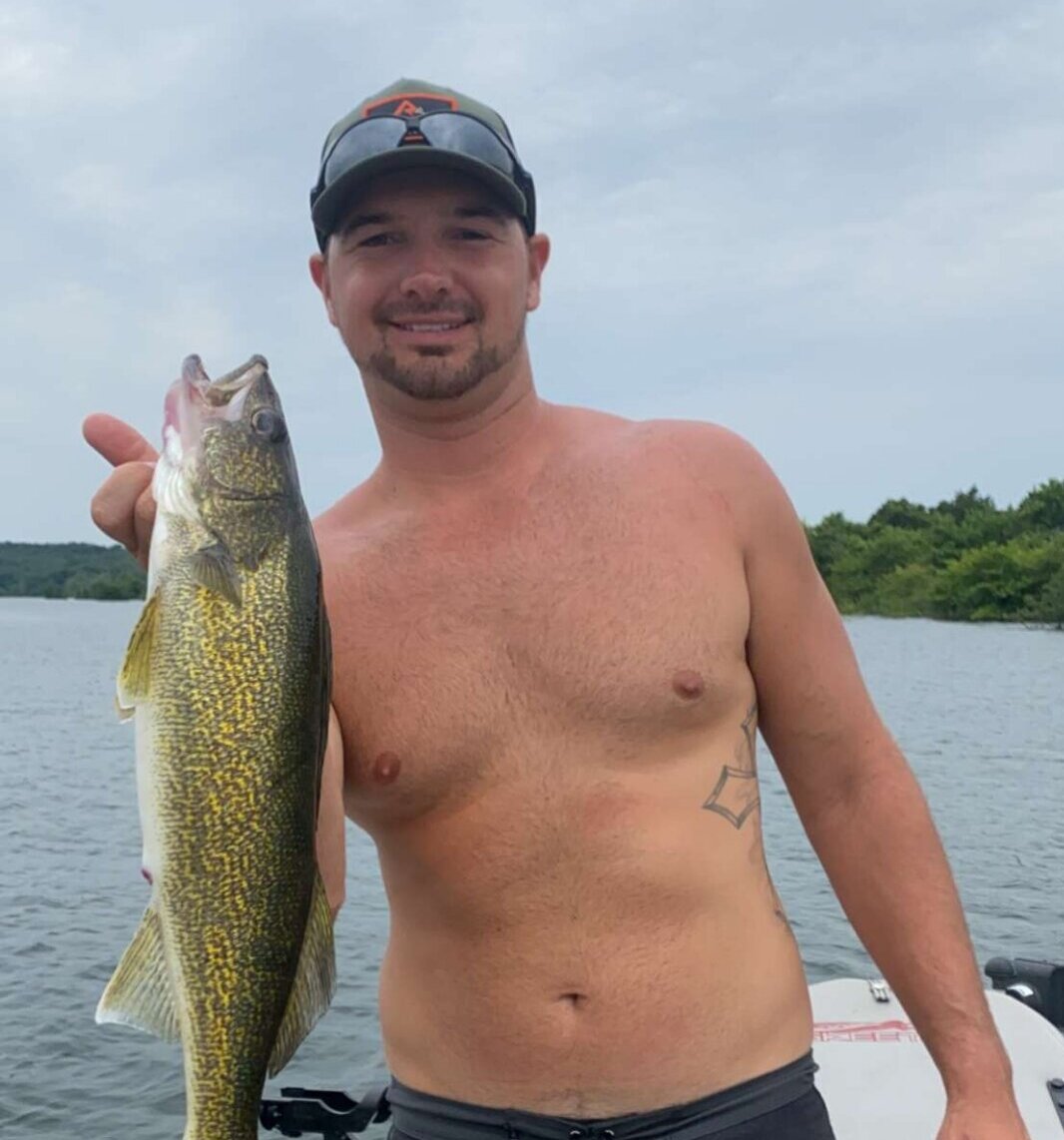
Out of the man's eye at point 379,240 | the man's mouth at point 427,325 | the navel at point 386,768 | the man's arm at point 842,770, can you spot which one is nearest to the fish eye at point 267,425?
the man's mouth at point 427,325

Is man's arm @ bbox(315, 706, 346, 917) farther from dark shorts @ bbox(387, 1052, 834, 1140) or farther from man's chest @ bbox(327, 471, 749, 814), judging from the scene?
dark shorts @ bbox(387, 1052, 834, 1140)

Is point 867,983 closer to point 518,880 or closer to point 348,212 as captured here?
point 518,880

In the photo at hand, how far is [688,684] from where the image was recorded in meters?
→ 2.55

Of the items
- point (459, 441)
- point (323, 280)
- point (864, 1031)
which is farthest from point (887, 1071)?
point (323, 280)

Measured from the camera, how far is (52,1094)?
7.95 m

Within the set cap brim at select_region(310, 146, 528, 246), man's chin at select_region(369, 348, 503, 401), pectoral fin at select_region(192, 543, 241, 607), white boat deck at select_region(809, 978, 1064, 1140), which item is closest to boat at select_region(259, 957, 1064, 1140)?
white boat deck at select_region(809, 978, 1064, 1140)

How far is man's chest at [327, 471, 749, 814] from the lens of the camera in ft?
8.32

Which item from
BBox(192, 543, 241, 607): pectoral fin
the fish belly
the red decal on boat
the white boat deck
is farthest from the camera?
the red decal on boat

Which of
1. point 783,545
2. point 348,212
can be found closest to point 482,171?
point 348,212

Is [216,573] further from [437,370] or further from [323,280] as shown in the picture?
[323,280]

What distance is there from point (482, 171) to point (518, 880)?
1441 mm

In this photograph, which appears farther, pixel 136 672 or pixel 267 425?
pixel 267 425

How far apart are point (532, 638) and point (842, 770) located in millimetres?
739

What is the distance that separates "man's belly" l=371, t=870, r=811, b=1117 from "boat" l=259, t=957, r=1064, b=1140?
1185mm
